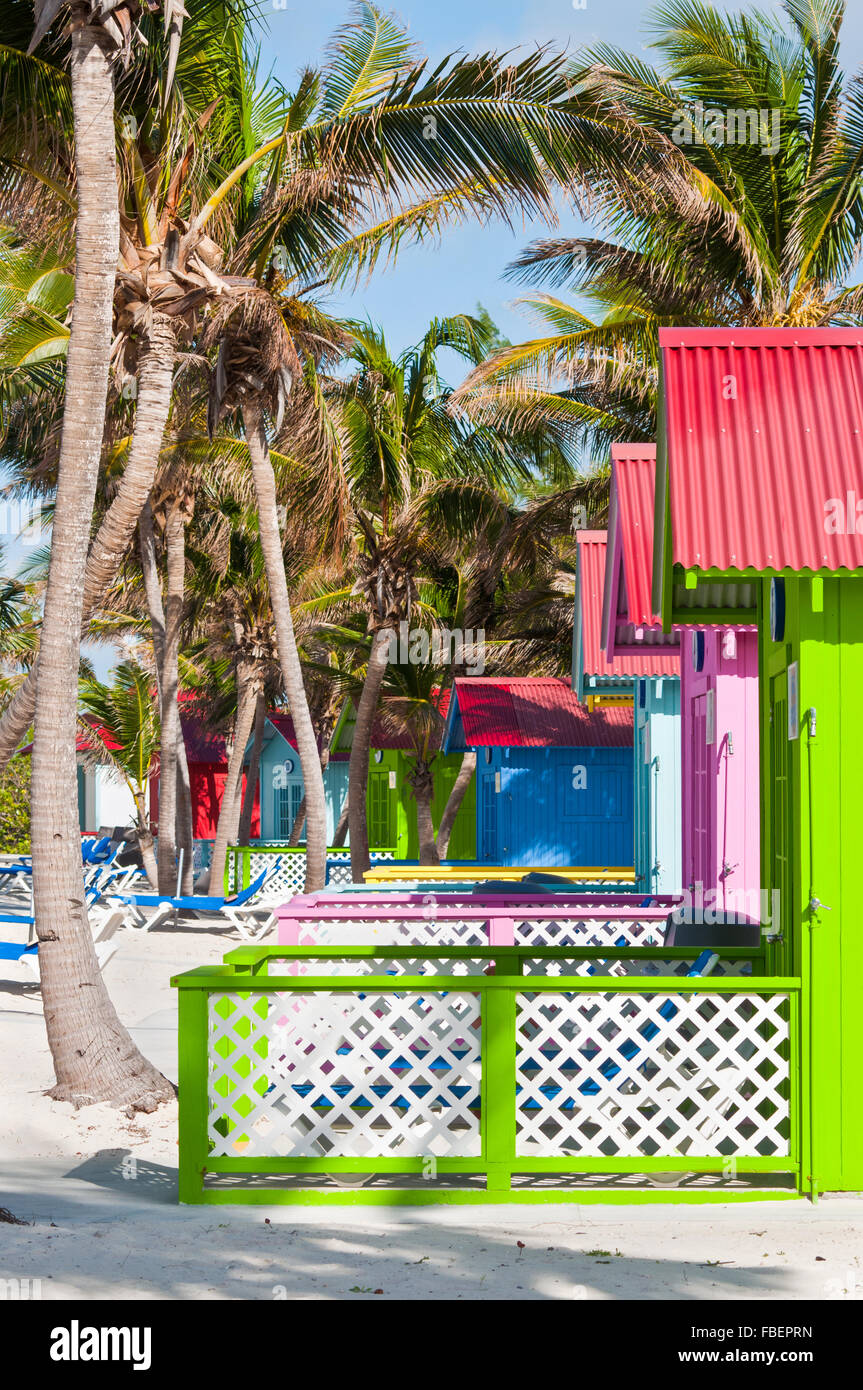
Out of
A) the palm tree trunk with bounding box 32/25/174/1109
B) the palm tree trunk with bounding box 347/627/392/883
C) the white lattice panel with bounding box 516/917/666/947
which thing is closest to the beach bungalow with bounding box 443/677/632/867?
the palm tree trunk with bounding box 347/627/392/883

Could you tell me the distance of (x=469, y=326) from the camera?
872 inches

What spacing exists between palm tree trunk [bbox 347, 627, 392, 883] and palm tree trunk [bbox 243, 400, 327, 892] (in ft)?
16.8

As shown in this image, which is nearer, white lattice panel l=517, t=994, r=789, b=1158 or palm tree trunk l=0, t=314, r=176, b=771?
white lattice panel l=517, t=994, r=789, b=1158

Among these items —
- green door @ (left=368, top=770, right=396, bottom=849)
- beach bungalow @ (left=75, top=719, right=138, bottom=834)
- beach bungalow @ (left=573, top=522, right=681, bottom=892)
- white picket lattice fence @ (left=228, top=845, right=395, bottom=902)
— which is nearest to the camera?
beach bungalow @ (left=573, top=522, right=681, bottom=892)

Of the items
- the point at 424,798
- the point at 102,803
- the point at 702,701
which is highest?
the point at 702,701

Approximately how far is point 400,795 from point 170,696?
1327 cm

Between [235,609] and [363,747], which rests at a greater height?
[235,609]

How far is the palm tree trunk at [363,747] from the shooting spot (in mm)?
21844

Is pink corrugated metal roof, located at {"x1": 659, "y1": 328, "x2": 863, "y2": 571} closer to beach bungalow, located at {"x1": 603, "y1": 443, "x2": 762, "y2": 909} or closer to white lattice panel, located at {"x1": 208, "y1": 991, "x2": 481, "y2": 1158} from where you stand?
white lattice panel, located at {"x1": 208, "y1": 991, "x2": 481, "y2": 1158}

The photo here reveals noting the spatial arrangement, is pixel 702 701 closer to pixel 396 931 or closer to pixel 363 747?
pixel 396 931

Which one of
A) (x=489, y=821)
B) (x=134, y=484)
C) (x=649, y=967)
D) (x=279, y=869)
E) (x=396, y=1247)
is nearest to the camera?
(x=396, y=1247)

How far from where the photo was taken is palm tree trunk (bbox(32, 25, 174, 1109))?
848 centimetres

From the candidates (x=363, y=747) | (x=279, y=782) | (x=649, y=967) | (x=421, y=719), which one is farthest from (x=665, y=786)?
(x=279, y=782)

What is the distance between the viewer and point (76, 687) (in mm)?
8570
